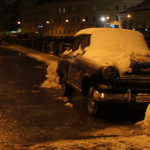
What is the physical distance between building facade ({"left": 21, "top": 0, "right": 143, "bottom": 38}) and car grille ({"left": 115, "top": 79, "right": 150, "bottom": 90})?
89.1 meters

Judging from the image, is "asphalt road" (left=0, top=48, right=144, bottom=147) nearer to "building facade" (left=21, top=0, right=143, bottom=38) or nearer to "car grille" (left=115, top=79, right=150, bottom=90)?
"car grille" (left=115, top=79, right=150, bottom=90)

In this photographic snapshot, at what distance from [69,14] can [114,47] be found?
102445mm

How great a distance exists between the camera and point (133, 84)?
591cm

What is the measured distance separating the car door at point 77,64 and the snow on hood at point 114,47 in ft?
0.58

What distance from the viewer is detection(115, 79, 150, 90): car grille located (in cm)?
582

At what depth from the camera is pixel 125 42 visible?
24.2ft

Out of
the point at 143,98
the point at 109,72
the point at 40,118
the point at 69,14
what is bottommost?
the point at 40,118

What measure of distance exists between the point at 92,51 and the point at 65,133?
220cm

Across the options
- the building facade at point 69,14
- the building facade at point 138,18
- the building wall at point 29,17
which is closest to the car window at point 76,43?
the building facade at point 138,18

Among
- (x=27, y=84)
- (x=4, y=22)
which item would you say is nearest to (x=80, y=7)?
(x=4, y=22)

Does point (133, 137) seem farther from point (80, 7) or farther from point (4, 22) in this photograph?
point (4, 22)

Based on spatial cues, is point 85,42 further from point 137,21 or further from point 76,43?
point 137,21

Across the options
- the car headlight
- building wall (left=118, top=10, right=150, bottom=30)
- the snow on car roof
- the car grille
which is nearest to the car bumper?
the car grille

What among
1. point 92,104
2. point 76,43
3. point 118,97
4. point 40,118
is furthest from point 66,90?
point 118,97
